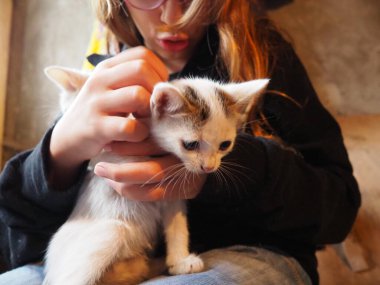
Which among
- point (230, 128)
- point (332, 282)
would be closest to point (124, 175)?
point (230, 128)

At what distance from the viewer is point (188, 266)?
77cm

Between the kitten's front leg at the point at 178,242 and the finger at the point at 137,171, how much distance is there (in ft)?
0.35

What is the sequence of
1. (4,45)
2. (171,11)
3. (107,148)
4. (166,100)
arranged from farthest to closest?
(4,45), (171,11), (107,148), (166,100)

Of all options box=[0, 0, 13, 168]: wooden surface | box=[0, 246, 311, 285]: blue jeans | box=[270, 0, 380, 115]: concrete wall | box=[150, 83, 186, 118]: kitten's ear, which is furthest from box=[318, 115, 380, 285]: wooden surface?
→ box=[0, 0, 13, 168]: wooden surface

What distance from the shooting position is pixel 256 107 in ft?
3.30

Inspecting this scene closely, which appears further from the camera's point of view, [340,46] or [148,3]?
[340,46]

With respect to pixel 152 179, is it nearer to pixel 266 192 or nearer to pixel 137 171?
pixel 137 171

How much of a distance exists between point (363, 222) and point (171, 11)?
29.6 inches

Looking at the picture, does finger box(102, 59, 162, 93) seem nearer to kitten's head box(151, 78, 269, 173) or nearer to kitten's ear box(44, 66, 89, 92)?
kitten's head box(151, 78, 269, 173)

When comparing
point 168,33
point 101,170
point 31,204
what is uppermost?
point 168,33

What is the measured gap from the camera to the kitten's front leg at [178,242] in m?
0.77

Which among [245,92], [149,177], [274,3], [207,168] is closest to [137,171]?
[149,177]

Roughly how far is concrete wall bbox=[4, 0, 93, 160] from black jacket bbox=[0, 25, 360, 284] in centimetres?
57

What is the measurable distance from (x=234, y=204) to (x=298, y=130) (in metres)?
0.33
